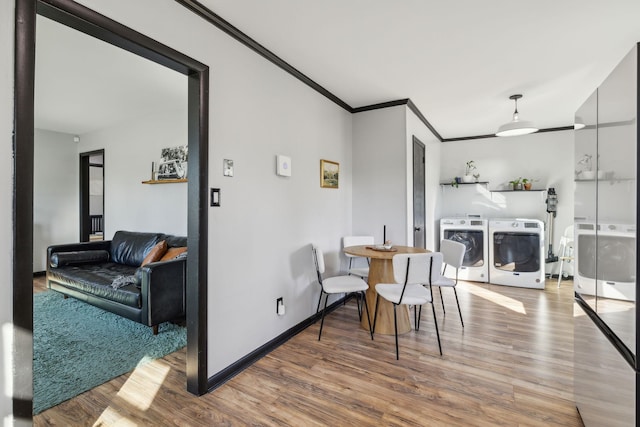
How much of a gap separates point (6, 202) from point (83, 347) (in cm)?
199

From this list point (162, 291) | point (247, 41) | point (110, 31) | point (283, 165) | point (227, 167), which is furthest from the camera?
point (162, 291)

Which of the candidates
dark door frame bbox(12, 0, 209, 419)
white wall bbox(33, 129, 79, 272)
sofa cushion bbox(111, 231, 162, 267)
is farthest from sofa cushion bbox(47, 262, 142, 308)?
white wall bbox(33, 129, 79, 272)

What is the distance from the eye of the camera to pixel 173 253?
10.8 ft

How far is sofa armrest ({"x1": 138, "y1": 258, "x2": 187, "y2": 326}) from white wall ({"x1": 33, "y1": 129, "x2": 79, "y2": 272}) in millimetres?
3836

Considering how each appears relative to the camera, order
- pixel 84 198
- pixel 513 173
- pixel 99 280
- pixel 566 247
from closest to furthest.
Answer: pixel 99 280 < pixel 566 247 < pixel 513 173 < pixel 84 198

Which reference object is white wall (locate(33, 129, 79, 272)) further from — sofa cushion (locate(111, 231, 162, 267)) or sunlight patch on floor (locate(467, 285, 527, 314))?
sunlight patch on floor (locate(467, 285, 527, 314))

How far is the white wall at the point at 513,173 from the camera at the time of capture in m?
5.00

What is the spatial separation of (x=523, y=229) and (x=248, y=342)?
4.28 metres

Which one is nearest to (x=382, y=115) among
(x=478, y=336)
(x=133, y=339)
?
(x=478, y=336)

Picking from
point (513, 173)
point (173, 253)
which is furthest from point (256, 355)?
point (513, 173)

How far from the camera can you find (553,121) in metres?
4.62

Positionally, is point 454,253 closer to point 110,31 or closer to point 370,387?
point 370,387

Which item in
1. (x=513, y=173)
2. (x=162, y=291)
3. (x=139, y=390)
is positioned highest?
(x=513, y=173)

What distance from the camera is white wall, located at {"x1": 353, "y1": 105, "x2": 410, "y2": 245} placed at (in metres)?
3.64
